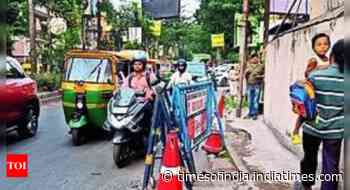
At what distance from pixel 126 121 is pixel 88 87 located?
8.34ft

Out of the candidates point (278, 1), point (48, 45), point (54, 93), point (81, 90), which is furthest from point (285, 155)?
point (48, 45)

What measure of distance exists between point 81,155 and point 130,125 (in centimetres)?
175

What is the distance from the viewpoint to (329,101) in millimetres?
4656

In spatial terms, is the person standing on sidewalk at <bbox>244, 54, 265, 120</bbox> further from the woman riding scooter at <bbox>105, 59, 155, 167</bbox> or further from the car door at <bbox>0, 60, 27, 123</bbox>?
the car door at <bbox>0, 60, 27, 123</bbox>

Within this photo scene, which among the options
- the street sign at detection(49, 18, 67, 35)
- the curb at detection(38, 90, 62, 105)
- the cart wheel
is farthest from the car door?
the street sign at detection(49, 18, 67, 35)

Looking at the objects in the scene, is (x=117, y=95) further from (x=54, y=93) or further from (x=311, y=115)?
(x=54, y=93)

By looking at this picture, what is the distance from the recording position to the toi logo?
7.38m

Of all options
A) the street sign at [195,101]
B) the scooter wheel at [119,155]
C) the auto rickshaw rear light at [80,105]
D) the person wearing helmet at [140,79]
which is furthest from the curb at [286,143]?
the auto rickshaw rear light at [80,105]

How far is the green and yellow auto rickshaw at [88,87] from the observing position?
9.78 m

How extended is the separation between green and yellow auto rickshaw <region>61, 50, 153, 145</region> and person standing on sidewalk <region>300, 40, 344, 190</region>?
5.58m

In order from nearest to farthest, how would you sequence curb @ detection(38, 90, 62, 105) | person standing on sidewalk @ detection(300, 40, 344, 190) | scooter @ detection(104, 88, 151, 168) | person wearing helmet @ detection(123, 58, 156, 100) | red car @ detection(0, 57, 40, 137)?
person standing on sidewalk @ detection(300, 40, 344, 190)
scooter @ detection(104, 88, 151, 168)
person wearing helmet @ detection(123, 58, 156, 100)
red car @ detection(0, 57, 40, 137)
curb @ detection(38, 90, 62, 105)

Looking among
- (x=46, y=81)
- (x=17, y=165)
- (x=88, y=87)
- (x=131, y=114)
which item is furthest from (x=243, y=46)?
(x=46, y=81)

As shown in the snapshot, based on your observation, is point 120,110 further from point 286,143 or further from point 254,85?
point 254,85

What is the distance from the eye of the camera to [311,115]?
497cm
